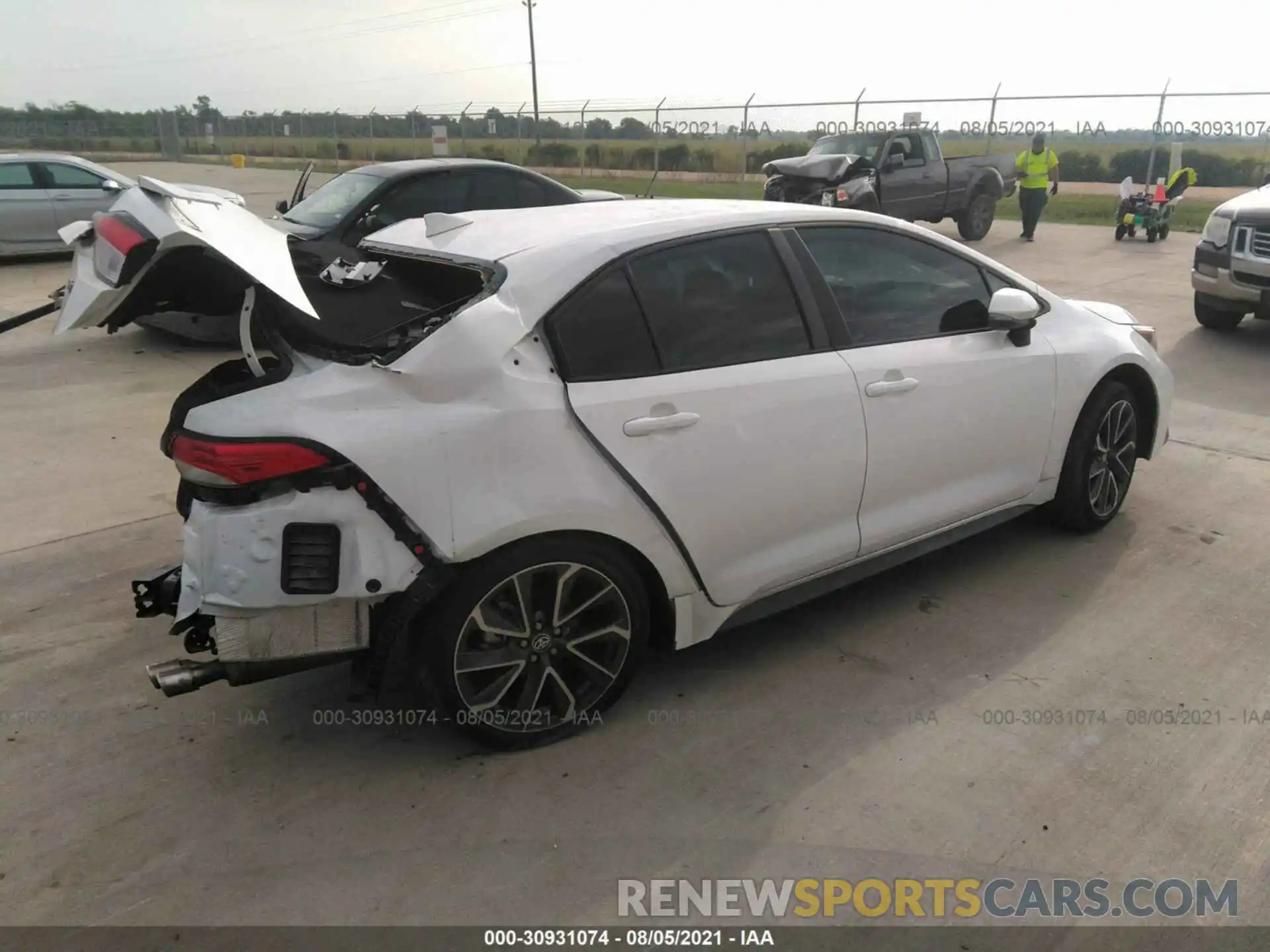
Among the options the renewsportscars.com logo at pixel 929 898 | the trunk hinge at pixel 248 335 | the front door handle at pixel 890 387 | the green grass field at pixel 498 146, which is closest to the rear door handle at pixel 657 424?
the front door handle at pixel 890 387

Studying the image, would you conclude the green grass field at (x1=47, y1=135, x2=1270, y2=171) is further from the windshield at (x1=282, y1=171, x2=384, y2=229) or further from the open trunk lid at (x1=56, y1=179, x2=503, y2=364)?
the open trunk lid at (x1=56, y1=179, x2=503, y2=364)

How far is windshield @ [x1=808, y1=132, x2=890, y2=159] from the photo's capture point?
15352mm

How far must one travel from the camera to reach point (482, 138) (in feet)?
120

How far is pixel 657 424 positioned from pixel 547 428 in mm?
371

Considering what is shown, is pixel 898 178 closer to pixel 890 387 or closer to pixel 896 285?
pixel 896 285

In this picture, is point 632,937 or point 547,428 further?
point 547,428

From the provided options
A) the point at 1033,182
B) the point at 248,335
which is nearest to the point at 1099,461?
the point at 248,335

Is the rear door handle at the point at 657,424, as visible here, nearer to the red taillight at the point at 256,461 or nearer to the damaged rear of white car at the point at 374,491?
the damaged rear of white car at the point at 374,491

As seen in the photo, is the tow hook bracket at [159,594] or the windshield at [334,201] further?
the windshield at [334,201]

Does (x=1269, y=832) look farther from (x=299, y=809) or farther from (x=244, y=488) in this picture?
(x=244, y=488)

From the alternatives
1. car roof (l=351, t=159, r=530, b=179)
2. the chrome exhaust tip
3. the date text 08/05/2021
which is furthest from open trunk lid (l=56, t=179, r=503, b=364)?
car roof (l=351, t=159, r=530, b=179)

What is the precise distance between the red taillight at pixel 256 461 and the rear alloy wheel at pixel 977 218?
15.4 meters

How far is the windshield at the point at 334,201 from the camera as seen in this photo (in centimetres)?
908

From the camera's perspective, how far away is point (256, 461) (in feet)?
8.96
